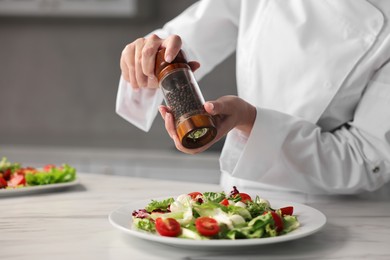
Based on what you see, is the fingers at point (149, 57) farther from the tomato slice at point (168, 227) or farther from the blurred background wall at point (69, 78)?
the blurred background wall at point (69, 78)

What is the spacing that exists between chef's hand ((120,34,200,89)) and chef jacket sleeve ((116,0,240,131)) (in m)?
0.23

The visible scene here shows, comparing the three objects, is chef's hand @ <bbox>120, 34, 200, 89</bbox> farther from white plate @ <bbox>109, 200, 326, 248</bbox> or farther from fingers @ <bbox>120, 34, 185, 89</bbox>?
white plate @ <bbox>109, 200, 326, 248</bbox>

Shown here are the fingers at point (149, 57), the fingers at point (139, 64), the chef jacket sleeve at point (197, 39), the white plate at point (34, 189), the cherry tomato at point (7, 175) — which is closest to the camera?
the fingers at point (149, 57)

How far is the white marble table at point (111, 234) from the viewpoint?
870 millimetres

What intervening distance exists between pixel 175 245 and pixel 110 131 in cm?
268

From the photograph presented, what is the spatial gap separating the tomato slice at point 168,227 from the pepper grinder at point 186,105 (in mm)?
156

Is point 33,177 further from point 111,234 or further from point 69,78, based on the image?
point 69,78

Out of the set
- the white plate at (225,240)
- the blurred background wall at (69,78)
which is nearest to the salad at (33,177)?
the white plate at (225,240)

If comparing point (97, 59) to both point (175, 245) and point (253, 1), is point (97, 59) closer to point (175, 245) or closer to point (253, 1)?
point (253, 1)

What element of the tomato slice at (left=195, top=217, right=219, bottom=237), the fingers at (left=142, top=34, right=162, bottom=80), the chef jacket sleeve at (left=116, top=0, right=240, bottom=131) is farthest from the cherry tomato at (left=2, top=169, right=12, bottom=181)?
the tomato slice at (left=195, top=217, right=219, bottom=237)

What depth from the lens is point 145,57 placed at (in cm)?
115

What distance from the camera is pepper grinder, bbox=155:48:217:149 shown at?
971 mm

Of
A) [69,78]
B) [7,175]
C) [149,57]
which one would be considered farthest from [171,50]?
[69,78]

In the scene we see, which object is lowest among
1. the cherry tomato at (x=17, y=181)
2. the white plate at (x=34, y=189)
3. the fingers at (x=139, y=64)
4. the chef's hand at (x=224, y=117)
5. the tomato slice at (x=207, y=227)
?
the white plate at (x=34, y=189)
